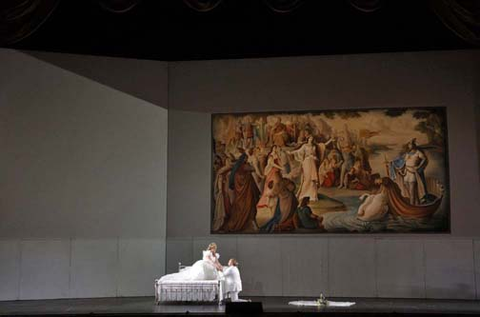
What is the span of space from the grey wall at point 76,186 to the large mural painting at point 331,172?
1561 mm

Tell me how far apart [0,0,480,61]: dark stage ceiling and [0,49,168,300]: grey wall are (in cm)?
72

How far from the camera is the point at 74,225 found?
1439 cm

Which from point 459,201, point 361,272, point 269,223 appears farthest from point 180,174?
point 459,201

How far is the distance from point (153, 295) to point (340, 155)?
502 centimetres

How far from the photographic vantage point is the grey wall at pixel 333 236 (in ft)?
45.9

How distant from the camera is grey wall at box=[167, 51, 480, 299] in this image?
14.0 m

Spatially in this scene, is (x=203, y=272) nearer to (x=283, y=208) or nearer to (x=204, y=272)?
(x=204, y=272)

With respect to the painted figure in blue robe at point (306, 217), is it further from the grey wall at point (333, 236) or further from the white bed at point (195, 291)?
the white bed at point (195, 291)

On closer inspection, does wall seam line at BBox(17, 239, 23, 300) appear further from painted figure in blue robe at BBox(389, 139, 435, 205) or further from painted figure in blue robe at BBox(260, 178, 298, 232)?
painted figure in blue robe at BBox(389, 139, 435, 205)

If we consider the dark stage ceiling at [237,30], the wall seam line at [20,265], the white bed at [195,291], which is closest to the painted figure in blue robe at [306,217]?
the white bed at [195,291]

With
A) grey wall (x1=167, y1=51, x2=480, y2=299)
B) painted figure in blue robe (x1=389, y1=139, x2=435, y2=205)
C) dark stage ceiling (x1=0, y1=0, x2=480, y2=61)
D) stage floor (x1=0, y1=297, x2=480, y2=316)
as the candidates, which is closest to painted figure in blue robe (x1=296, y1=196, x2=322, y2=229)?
→ grey wall (x1=167, y1=51, x2=480, y2=299)

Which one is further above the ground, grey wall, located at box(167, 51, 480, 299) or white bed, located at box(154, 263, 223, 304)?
grey wall, located at box(167, 51, 480, 299)

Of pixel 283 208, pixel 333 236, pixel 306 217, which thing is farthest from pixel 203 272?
pixel 333 236

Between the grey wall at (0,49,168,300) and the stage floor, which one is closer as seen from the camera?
the stage floor
